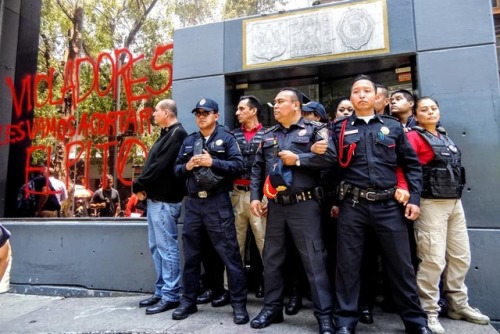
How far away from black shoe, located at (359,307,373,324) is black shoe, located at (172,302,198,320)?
5.23 ft

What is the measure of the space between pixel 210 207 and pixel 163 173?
2.40ft

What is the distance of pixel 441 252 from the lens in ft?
9.62

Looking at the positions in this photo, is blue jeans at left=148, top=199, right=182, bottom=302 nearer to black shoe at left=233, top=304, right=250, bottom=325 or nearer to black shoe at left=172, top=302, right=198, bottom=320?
black shoe at left=172, top=302, right=198, bottom=320

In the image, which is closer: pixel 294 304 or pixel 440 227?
pixel 440 227

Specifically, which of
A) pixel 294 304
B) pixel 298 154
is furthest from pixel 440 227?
pixel 294 304

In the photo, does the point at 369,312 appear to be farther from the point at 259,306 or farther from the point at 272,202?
the point at 272,202

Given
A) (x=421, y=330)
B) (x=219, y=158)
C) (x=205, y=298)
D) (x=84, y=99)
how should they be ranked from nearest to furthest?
1. (x=421, y=330)
2. (x=219, y=158)
3. (x=205, y=298)
4. (x=84, y=99)

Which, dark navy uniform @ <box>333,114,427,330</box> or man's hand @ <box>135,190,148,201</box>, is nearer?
dark navy uniform @ <box>333,114,427,330</box>

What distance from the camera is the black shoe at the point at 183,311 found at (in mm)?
3264

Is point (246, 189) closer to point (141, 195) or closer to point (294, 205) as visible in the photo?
point (294, 205)

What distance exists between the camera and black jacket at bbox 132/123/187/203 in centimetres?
363

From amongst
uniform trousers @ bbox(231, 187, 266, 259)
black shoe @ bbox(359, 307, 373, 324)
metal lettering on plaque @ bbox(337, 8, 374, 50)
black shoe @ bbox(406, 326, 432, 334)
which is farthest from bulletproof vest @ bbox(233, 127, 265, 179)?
black shoe @ bbox(406, 326, 432, 334)

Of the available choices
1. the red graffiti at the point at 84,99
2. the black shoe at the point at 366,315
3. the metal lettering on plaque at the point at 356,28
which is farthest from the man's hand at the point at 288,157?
the red graffiti at the point at 84,99

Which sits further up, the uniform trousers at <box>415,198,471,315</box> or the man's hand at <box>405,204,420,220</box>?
the man's hand at <box>405,204,420,220</box>
